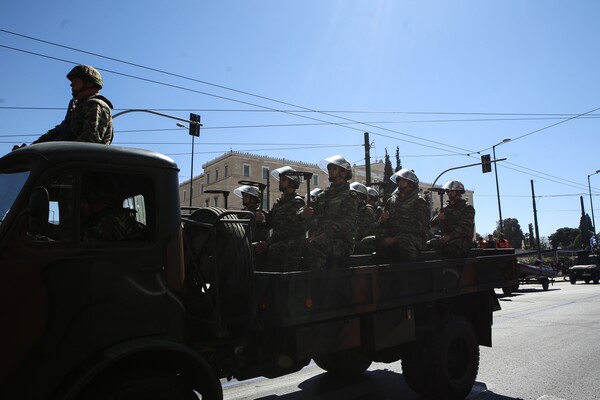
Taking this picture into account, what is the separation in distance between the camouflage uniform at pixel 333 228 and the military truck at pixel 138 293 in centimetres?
70

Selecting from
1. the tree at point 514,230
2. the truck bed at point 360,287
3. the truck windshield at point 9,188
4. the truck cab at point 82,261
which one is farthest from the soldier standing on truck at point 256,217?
the tree at point 514,230

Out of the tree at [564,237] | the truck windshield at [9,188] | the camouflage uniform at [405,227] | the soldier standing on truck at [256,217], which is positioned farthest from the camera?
the tree at [564,237]

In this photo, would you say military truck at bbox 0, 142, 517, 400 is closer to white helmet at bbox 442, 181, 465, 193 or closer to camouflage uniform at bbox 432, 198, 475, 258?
camouflage uniform at bbox 432, 198, 475, 258

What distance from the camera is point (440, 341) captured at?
507cm

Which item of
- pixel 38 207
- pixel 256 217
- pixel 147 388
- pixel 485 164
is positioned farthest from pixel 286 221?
pixel 485 164

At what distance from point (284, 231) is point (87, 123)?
2.86 metres

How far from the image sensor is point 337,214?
200 inches

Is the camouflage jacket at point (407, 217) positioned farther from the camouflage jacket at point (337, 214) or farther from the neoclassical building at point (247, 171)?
the neoclassical building at point (247, 171)

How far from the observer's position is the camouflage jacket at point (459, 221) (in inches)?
237

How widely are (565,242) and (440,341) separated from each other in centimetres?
10106

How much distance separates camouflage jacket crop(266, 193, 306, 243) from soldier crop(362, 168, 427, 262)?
3.55 feet

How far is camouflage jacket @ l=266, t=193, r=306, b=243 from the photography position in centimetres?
560

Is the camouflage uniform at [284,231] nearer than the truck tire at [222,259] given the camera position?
No

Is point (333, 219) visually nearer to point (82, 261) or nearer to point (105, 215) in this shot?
point (105, 215)
